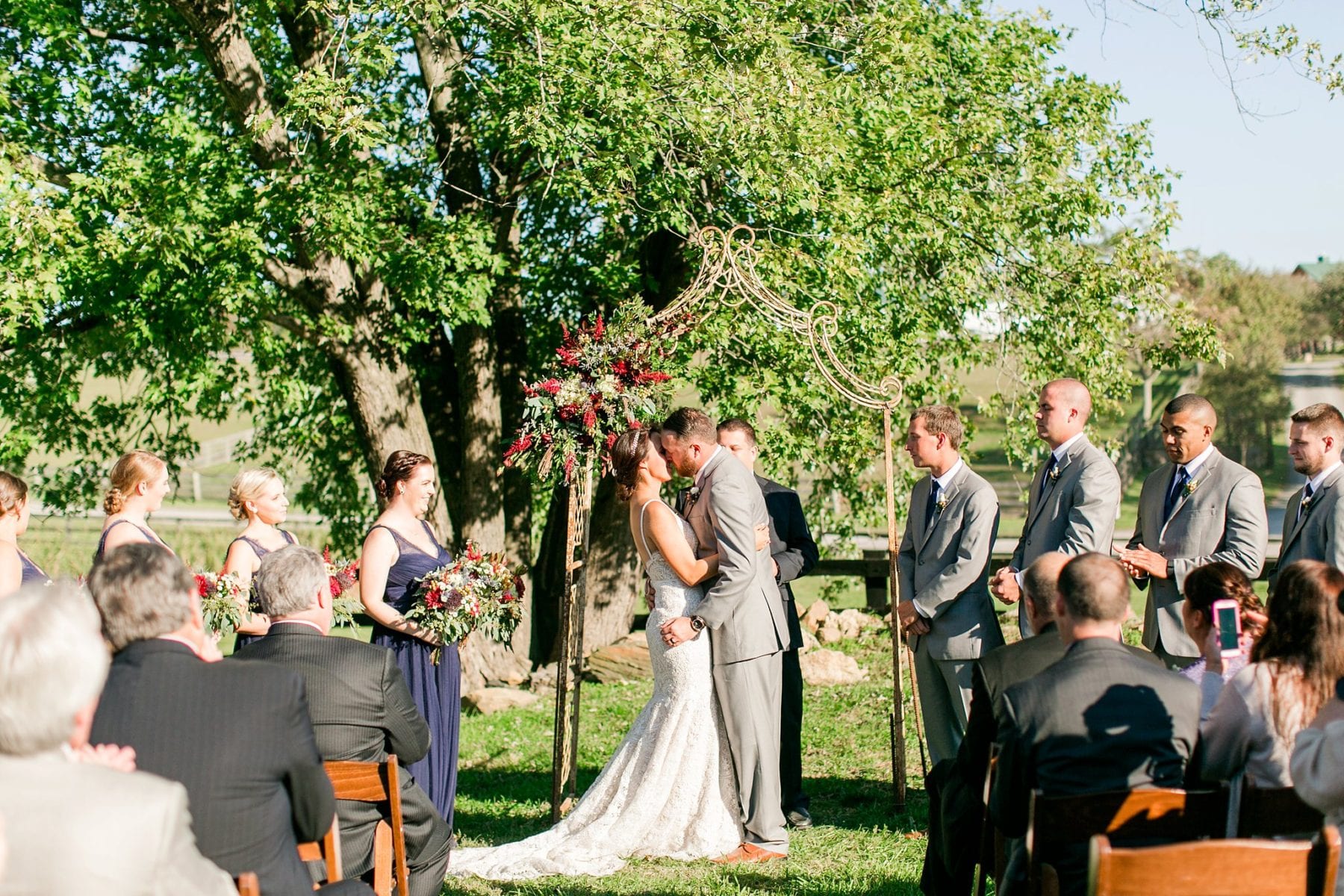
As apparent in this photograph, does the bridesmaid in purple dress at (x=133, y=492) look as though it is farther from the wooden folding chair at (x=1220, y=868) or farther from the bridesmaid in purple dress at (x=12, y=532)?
the wooden folding chair at (x=1220, y=868)

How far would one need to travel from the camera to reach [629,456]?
6.38 metres

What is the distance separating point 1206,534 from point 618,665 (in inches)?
282

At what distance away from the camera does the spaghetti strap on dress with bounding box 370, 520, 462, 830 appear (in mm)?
6383

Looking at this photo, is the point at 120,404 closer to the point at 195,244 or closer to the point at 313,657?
the point at 195,244

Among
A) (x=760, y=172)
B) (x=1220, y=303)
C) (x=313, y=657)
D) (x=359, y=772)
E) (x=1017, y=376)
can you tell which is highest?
(x=1220, y=303)

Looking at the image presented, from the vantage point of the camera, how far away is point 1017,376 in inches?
459

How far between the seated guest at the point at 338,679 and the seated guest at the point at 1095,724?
2171mm

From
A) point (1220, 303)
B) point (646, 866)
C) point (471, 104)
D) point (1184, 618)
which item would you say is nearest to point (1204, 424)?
point (1184, 618)

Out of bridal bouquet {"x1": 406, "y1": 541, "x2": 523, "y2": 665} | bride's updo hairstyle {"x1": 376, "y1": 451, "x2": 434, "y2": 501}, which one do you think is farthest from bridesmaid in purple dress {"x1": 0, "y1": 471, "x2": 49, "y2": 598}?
bridal bouquet {"x1": 406, "y1": 541, "x2": 523, "y2": 665}

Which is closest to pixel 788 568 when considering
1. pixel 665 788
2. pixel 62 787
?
pixel 665 788

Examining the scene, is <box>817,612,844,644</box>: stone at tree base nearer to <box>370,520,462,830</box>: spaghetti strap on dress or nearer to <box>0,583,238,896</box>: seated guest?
<box>370,520,462,830</box>: spaghetti strap on dress

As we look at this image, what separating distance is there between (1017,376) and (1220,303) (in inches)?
1427

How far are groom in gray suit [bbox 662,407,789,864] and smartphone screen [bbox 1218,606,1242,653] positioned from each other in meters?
2.79

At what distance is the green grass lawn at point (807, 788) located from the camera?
5.87 metres
